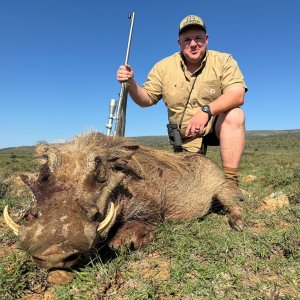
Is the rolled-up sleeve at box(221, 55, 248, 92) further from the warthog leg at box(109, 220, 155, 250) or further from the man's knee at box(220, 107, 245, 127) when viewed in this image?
the warthog leg at box(109, 220, 155, 250)

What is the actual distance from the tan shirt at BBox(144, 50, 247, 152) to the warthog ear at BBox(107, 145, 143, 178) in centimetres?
185

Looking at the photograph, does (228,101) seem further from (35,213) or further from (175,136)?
(35,213)

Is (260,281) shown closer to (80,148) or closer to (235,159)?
(80,148)

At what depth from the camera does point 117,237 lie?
2.82 m

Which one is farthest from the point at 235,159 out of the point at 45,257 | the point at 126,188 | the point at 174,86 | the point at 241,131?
the point at 45,257

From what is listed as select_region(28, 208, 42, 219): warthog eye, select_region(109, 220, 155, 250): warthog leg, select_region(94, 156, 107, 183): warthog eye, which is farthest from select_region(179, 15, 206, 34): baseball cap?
select_region(28, 208, 42, 219): warthog eye

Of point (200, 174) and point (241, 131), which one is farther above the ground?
point (241, 131)

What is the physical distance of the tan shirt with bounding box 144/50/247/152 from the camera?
480 centimetres

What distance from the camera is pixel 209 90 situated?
16.0 feet

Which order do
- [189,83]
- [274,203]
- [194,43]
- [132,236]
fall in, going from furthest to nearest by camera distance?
[189,83]
[194,43]
[274,203]
[132,236]

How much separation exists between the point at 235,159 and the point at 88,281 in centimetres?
278

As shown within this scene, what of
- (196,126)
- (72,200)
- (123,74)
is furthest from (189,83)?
(72,200)

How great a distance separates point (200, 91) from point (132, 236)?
2645 mm

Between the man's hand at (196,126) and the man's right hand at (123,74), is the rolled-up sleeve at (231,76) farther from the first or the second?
the man's right hand at (123,74)
